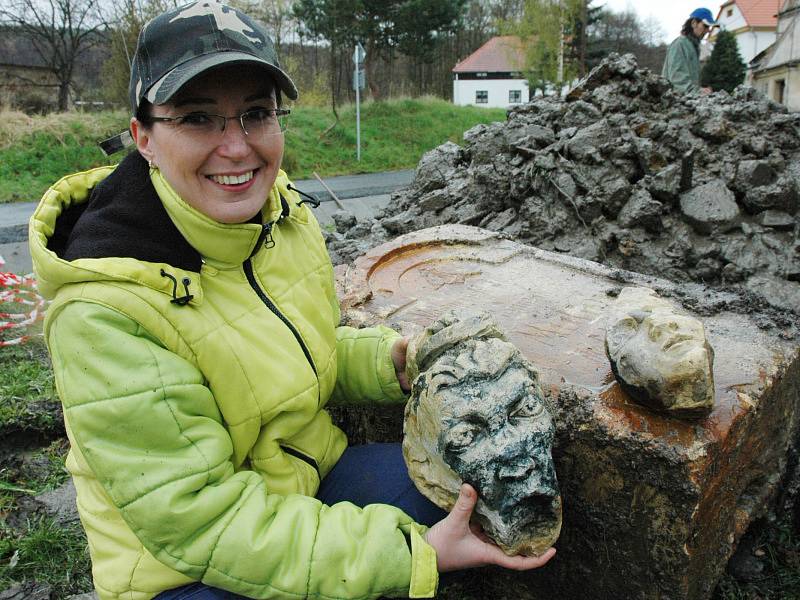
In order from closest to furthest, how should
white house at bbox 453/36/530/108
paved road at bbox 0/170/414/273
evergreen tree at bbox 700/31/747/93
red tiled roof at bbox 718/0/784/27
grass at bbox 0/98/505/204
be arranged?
paved road at bbox 0/170/414/273, grass at bbox 0/98/505/204, evergreen tree at bbox 700/31/747/93, white house at bbox 453/36/530/108, red tiled roof at bbox 718/0/784/27

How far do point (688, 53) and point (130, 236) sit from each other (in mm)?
6363

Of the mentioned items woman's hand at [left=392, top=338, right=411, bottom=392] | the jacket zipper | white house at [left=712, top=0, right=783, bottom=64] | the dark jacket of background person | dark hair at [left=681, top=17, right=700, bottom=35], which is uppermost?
white house at [left=712, top=0, right=783, bottom=64]

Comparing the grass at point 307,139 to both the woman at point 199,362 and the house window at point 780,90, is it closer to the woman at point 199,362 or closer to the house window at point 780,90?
the house window at point 780,90

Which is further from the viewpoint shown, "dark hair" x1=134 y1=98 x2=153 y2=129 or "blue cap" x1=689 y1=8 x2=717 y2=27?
"blue cap" x1=689 y1=8 x2=717 y2=27

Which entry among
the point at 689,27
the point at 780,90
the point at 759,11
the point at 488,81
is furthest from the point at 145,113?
the point at 759,11

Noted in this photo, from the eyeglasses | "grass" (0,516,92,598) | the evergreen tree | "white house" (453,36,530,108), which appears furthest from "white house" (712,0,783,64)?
"grass" (0,516,92,598)

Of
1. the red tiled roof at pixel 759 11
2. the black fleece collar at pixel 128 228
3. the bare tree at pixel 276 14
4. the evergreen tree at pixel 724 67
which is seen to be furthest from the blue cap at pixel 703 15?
the red tiled roof at pixel 759 11

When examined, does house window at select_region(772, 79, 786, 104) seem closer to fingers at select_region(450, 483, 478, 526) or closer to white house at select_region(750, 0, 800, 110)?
white house at select_region(750, 0, 800, 110)

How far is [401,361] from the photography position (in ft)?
6.37

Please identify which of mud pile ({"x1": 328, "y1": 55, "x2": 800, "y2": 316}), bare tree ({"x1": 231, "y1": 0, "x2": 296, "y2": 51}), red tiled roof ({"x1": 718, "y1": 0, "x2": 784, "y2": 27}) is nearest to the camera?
mud pile ({"x1": 328, "y1": 55, "x2": 800, "y2": 316})

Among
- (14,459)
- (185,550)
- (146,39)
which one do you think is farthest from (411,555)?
(14,459)

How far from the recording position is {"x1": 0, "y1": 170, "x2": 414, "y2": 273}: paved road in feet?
22.7

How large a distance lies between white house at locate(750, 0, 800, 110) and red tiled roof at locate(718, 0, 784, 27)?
860 cm

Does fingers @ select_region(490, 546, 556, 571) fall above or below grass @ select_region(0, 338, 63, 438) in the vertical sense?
above
